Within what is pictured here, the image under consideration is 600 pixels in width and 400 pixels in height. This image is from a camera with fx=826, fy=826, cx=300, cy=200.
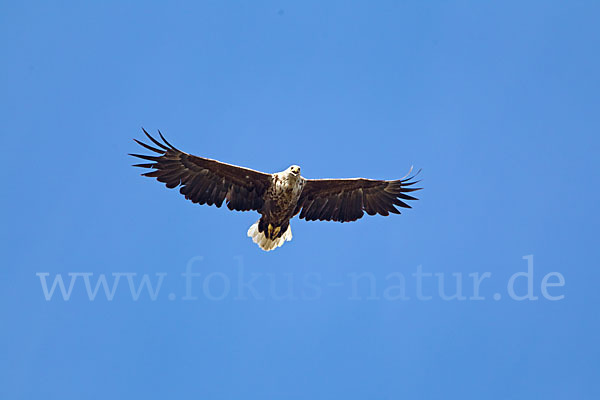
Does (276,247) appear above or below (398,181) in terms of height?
below

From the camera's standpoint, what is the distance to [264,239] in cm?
1725

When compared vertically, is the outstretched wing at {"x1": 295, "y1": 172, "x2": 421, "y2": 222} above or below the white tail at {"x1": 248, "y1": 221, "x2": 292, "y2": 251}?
above

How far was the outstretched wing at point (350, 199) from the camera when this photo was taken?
1703 centimetres

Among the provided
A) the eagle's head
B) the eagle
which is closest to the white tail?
the eagle

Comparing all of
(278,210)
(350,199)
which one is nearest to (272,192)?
(278,210)

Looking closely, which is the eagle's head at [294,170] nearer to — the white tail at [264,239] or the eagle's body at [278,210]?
the eagle's body at [278,210]

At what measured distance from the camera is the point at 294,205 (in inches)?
656

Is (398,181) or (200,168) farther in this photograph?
(398,181)

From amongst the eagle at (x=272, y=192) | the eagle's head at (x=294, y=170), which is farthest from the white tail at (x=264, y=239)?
the eagle's head at (x=294, y=170)

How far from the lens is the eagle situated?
1612cm

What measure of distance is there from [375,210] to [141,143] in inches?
201

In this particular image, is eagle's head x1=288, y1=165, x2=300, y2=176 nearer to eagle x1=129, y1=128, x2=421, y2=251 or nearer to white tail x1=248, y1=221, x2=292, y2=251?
eagle x1=129, y1=128, x2=421, y2=251

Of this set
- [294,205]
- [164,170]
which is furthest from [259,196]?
[164,170]

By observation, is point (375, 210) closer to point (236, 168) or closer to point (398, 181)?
point (398, 181)
